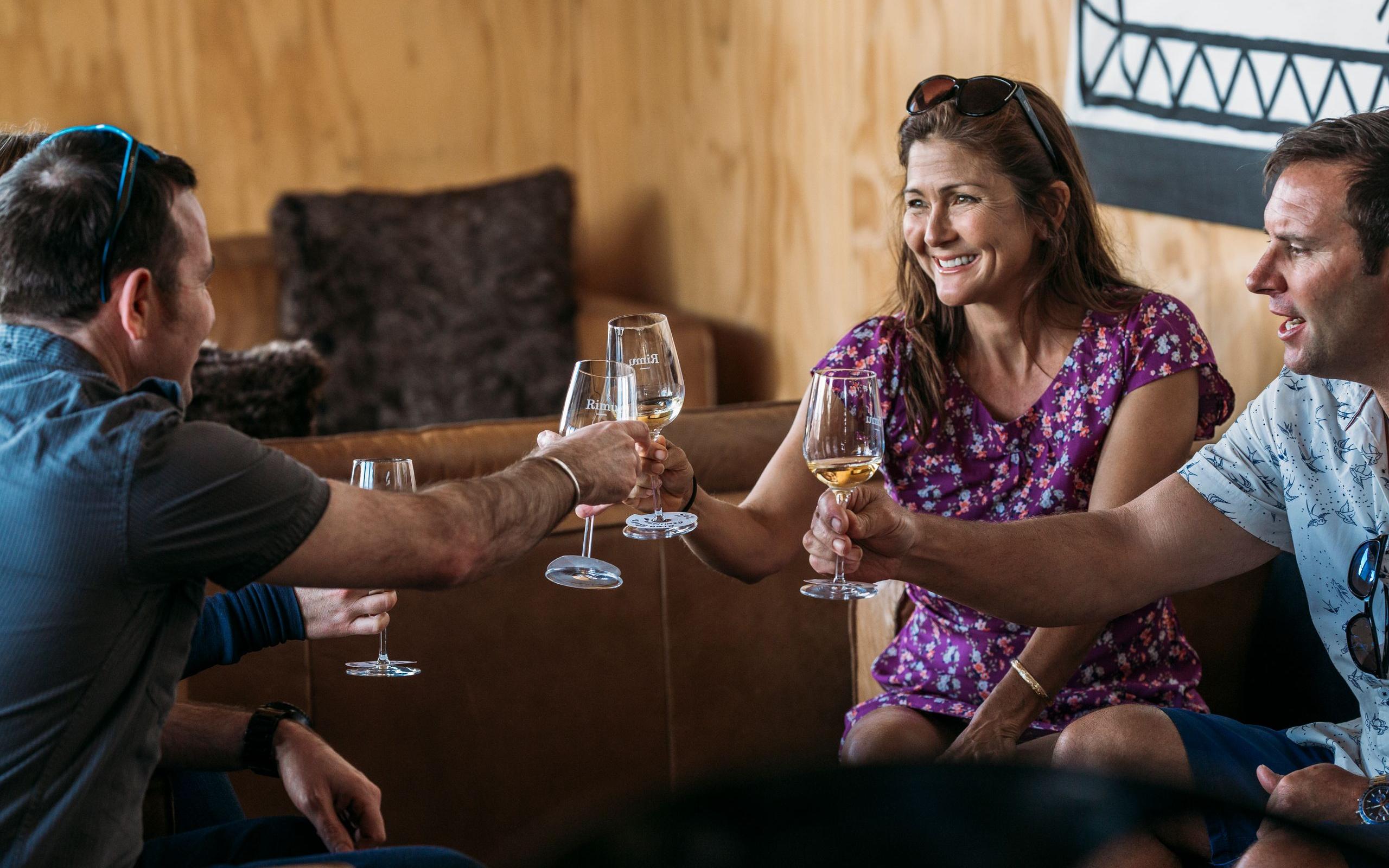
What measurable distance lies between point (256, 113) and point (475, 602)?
324 centimetres

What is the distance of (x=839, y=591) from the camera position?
153 centimetres

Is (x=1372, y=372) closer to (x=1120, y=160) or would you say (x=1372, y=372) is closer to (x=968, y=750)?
(x=968, y=750)

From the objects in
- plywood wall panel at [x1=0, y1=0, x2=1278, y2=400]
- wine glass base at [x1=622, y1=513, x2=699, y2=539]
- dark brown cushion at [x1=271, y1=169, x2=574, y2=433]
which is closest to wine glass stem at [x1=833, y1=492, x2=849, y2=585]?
wine glass base at [x1=622, y1=513, x2=699, y2=539]

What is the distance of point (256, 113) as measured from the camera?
15.6ft

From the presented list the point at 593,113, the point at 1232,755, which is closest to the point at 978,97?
the point at 1232,755

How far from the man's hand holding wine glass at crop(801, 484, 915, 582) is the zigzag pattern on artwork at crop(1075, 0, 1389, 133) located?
1.01 metres

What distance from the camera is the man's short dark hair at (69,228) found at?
1.15 meters

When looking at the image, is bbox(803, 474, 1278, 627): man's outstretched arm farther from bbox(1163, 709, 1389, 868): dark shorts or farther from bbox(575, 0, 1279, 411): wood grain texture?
bbox(575, 0, 1279, 411): wood grain texture

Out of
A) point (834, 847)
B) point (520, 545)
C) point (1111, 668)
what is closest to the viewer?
point (834, 847)

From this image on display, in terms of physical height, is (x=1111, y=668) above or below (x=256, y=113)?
below

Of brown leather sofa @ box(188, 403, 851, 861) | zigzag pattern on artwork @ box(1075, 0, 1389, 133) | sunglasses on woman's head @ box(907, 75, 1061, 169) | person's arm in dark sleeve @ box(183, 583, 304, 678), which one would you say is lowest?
brown leather sofa @ box(188, 403, 851, 861)

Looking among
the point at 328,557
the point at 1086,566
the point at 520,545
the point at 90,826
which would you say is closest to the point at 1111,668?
the point at 1086,566

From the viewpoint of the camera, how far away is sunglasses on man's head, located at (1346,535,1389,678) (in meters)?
1.46

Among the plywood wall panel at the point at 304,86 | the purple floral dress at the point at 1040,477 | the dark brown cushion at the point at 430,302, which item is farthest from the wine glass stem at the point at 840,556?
the plywood wall panel at the point at 304,86
